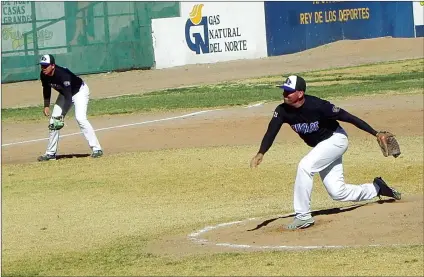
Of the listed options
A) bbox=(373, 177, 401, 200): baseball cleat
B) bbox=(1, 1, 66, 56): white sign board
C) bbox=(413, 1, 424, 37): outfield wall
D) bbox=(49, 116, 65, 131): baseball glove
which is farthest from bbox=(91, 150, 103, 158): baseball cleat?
Result: bbox=(413, 1, 424, 37): outfield wall

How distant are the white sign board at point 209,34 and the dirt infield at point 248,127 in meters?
0.88

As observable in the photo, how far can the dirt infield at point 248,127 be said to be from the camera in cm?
1331

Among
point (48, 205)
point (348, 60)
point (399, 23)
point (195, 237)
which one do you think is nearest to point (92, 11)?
point (348, 60)

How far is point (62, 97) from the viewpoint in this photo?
68.6 ft

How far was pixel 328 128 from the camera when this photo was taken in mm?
13719

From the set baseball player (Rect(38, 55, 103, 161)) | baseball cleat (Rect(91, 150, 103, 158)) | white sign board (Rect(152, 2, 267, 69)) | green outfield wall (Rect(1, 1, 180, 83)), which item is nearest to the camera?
baseball player (Rect(38, 55, 103, 161))

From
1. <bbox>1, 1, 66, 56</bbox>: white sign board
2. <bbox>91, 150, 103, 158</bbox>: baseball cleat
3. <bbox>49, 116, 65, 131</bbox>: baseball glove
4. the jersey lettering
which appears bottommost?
<bbox>91, 150, 103, 158</bbox>: baseball cleat

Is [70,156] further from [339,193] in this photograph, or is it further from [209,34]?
[209,34]

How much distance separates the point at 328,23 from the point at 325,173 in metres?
33.2

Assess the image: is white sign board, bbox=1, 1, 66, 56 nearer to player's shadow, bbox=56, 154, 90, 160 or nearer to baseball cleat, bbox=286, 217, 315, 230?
player's shadow, bbox=56, 154, 90, 160

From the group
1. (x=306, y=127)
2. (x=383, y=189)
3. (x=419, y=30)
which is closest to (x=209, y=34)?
(x=419, y=30)

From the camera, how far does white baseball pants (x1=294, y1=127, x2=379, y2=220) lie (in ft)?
44.0

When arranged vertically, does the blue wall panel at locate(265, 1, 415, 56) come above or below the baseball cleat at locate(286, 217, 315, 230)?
above

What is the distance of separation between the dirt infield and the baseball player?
3.34ft
